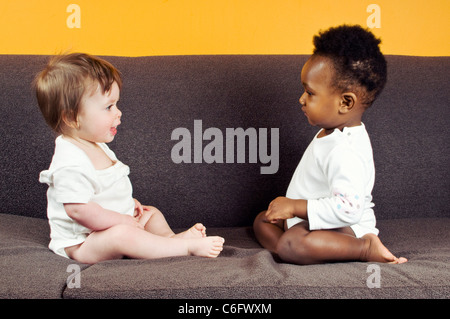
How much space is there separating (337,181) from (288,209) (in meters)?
0.17

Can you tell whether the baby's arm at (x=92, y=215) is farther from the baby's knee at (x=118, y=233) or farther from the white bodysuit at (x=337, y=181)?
the white bodysuit at (x=337, y=181)

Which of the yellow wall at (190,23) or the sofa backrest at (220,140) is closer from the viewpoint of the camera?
the sofa backrest at (220,140)

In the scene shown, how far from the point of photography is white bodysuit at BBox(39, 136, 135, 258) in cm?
131

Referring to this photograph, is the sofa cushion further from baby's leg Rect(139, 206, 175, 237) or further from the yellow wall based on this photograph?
the yellow wall

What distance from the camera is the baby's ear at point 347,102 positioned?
4.50 feet

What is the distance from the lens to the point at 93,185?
1.39 m

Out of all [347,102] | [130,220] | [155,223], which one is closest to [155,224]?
[155,223]

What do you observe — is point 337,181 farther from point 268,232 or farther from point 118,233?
point 118,233

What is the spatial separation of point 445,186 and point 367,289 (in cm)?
94

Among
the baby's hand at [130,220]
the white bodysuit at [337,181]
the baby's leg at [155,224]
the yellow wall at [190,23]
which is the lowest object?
the baby's leg at [155,224]

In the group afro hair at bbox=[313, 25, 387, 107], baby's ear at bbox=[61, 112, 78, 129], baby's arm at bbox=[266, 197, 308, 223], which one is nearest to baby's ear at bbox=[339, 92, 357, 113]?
afro hair at bbox=[313, 25, 387, 107]

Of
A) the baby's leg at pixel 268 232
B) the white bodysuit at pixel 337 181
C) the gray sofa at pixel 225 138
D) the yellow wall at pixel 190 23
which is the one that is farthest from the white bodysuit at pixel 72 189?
the yellow wall at pixel 190 23

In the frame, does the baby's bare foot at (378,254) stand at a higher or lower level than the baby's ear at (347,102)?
lower
